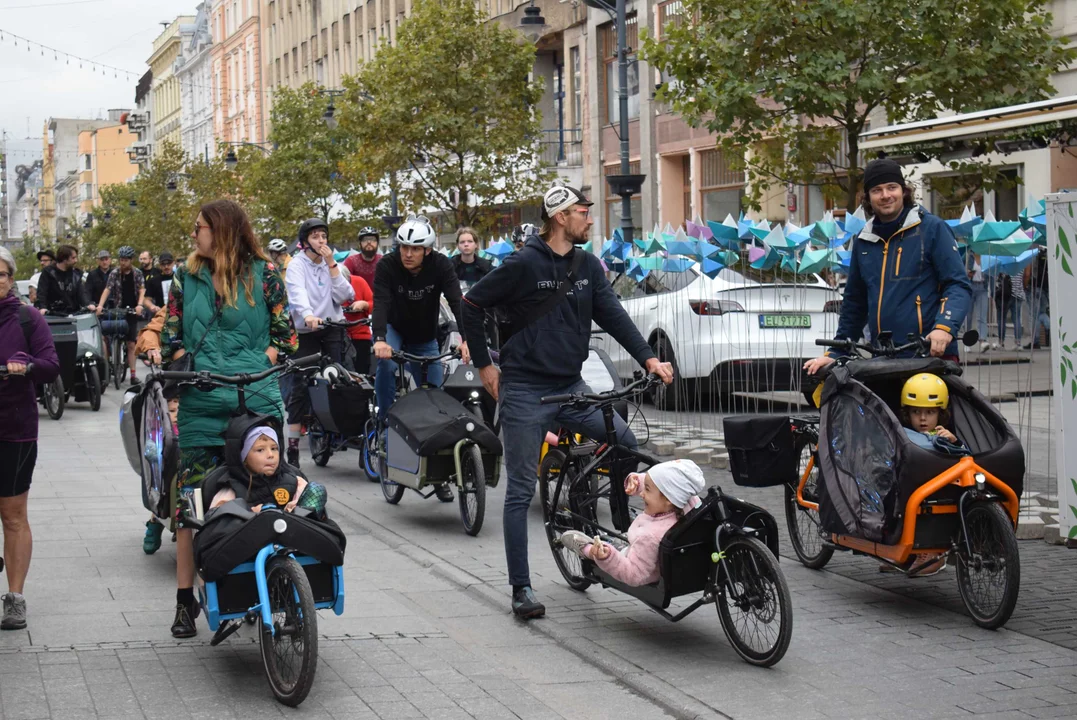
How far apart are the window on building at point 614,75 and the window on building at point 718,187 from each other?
398 centimetres

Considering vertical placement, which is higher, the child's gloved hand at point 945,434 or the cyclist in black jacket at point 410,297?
the cyclist in black jacket at point 410,297

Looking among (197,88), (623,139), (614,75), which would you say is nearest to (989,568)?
(623,139)

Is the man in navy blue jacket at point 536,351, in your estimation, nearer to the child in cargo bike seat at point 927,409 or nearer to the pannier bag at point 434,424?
the child in cargo bike seat at point 927,409

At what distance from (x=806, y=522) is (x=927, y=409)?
140 cm

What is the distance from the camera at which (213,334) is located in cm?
698

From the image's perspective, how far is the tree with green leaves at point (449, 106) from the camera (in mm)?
34188

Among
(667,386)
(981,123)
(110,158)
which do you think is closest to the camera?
(981,123)

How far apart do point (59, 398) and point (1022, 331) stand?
34.3 feet

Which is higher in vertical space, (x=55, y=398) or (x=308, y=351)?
(x=308, y=351)

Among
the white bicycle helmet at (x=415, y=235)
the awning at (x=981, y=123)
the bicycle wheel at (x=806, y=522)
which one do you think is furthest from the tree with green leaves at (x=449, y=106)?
the bicycle wheel at (x=806, y=522)

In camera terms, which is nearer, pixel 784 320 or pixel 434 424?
pixel 434 424

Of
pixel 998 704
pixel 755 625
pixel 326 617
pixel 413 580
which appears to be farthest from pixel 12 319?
pixel 998 704

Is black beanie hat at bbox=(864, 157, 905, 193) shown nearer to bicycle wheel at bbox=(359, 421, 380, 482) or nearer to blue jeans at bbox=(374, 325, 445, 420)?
blue jeans at bbox=(374, 325, 445, 420)

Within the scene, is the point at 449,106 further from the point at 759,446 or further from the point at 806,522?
the point at 759,446
